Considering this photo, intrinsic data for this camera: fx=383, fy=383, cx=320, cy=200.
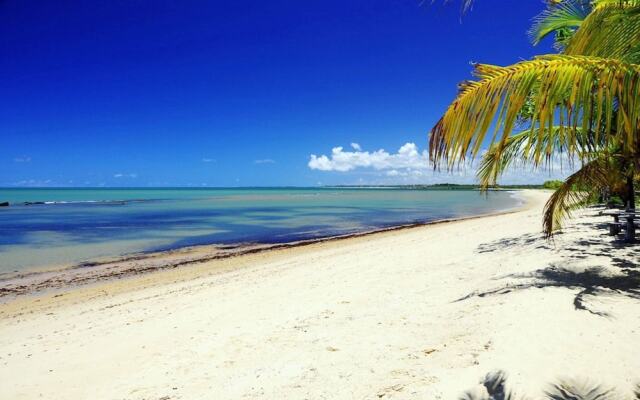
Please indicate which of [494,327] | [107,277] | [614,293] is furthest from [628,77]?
[107,277]

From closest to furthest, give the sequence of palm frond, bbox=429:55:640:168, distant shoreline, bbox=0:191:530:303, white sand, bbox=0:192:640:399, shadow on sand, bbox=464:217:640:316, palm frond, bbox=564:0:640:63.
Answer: palm frond, bbox=429:55:640:168, palm frond, bbox=564:0:640:63, white sand, bbox=0:192:640:399, shadow on sand, bbox=464:217:640:316, distant shoreline, bbox=0:191:530:303

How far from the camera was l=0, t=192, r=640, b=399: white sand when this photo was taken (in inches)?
124

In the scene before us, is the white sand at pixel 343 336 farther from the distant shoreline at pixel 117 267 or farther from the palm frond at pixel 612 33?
the palm frond at pixel 612 33

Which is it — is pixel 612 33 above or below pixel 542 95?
above

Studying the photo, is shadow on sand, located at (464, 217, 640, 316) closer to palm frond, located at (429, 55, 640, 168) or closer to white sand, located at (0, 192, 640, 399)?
white sand, located at (0, 192, 640, 399)

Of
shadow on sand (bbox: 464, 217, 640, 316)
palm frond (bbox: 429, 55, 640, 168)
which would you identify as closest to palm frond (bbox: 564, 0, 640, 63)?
palm frond (bbox: 429, 55, 640, 168)

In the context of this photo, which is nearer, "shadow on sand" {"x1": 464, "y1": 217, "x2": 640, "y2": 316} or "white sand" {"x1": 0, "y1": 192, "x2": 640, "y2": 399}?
"white sand" {"x1": 0, "y1": 192, "x2": 640, "y2": 399}

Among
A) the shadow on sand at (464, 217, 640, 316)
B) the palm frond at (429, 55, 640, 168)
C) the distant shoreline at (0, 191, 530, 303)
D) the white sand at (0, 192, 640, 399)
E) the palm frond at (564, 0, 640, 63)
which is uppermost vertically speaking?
the palm frond at (564, 0, 640, 63)

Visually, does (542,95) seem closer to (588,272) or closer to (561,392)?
(561,392)

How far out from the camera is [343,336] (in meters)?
4.18

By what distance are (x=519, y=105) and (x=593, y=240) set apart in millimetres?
8528

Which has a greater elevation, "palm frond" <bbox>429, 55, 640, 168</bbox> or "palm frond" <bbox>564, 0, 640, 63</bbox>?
"palm frond" <bbox>564, 0, 640, 63</bbox>

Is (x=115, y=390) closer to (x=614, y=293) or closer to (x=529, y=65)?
(x=529, y=65)

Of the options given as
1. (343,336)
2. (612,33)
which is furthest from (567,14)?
(343,336)
